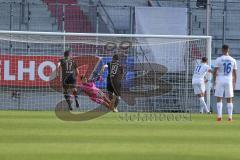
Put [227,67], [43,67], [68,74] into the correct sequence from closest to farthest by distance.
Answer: [227,67] < [68,74] < [43,67]

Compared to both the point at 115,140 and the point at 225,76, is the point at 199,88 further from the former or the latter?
the point at 115,140

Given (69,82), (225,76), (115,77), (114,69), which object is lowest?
(69,82)

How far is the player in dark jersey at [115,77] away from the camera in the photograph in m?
22.5

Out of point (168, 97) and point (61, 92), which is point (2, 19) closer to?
point (61, 92)

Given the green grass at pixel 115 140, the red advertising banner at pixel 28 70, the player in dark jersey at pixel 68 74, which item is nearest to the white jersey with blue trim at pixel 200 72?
the player in dark jersey at pixel 68 74

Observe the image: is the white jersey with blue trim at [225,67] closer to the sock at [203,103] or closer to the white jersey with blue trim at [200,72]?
the sock at [203,103]

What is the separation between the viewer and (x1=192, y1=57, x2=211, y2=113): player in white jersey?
23.9 metres

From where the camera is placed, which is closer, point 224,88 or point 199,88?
point 224,88

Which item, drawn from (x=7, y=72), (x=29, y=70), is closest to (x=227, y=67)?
(x=29, y=70)

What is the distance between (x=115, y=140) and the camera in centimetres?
1264

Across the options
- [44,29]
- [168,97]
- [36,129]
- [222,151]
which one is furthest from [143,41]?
[222,151]

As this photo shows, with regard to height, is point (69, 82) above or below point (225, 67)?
below

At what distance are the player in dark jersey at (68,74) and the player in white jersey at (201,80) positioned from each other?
4590 mm

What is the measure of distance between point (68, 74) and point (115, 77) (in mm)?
1737
